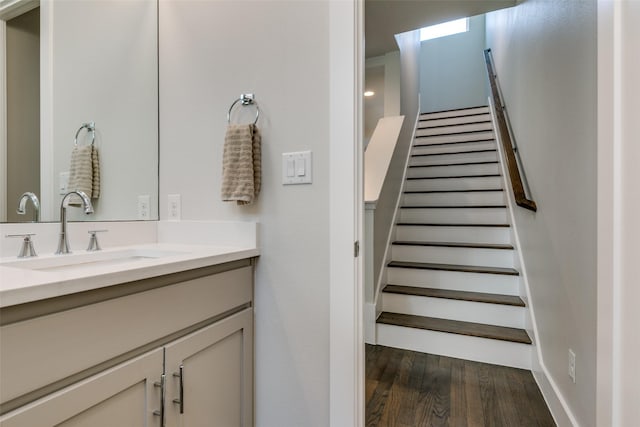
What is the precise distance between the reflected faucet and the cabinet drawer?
0.64 m

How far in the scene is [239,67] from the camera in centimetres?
132

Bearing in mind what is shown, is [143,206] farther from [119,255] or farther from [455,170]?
[455,170]

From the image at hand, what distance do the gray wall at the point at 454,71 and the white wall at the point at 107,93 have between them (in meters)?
5.44

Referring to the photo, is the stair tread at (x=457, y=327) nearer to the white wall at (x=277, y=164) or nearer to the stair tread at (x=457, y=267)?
the stair tread at (x=457, y=267)

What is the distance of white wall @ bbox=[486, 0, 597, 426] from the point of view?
3.82 ft

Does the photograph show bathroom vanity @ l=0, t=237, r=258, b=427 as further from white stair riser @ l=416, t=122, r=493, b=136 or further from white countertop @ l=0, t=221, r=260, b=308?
white stair riser @ l=416, t=122, r=493, b=136

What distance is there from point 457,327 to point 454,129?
328 centimetres

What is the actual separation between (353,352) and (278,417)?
0.42 metres

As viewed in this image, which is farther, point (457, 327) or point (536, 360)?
point (457, 327)

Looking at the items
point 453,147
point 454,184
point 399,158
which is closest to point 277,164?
point 399,158

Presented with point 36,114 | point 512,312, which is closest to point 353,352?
point 36,114

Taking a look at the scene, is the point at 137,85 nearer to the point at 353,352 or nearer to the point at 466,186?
the point at 353,352

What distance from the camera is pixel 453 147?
416 cm
